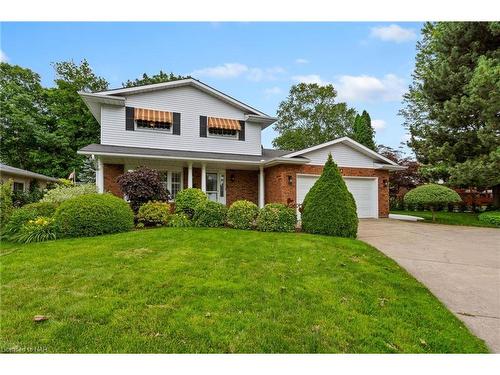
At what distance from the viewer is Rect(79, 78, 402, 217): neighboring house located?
14.6 m

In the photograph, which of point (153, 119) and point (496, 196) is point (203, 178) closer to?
point (153, 119)

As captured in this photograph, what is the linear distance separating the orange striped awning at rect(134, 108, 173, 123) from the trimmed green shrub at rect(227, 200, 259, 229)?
24.0 ft

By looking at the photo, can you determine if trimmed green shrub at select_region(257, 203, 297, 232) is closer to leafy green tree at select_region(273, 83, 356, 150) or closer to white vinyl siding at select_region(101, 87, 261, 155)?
white vinyl siding at select_region(101, 87, 261, 155)

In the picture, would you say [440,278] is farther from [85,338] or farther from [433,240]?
[85,338]

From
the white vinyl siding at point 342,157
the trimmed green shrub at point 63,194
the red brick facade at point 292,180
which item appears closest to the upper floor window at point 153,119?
the trimmed green shrub at point 63,194

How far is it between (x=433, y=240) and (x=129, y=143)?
13.7 meters

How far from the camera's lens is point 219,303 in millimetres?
4211

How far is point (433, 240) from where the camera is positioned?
9852 millimetres

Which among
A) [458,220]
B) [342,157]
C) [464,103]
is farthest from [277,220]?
[458,220]

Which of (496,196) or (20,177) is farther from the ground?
(20,177)

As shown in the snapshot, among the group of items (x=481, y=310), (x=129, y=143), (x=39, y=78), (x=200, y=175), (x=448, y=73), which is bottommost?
(x=481, y=310)

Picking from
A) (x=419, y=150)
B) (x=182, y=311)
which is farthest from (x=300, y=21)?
(x=419, y=150)

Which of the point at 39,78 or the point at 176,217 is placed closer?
the point at 176,217

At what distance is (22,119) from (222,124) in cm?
2177
